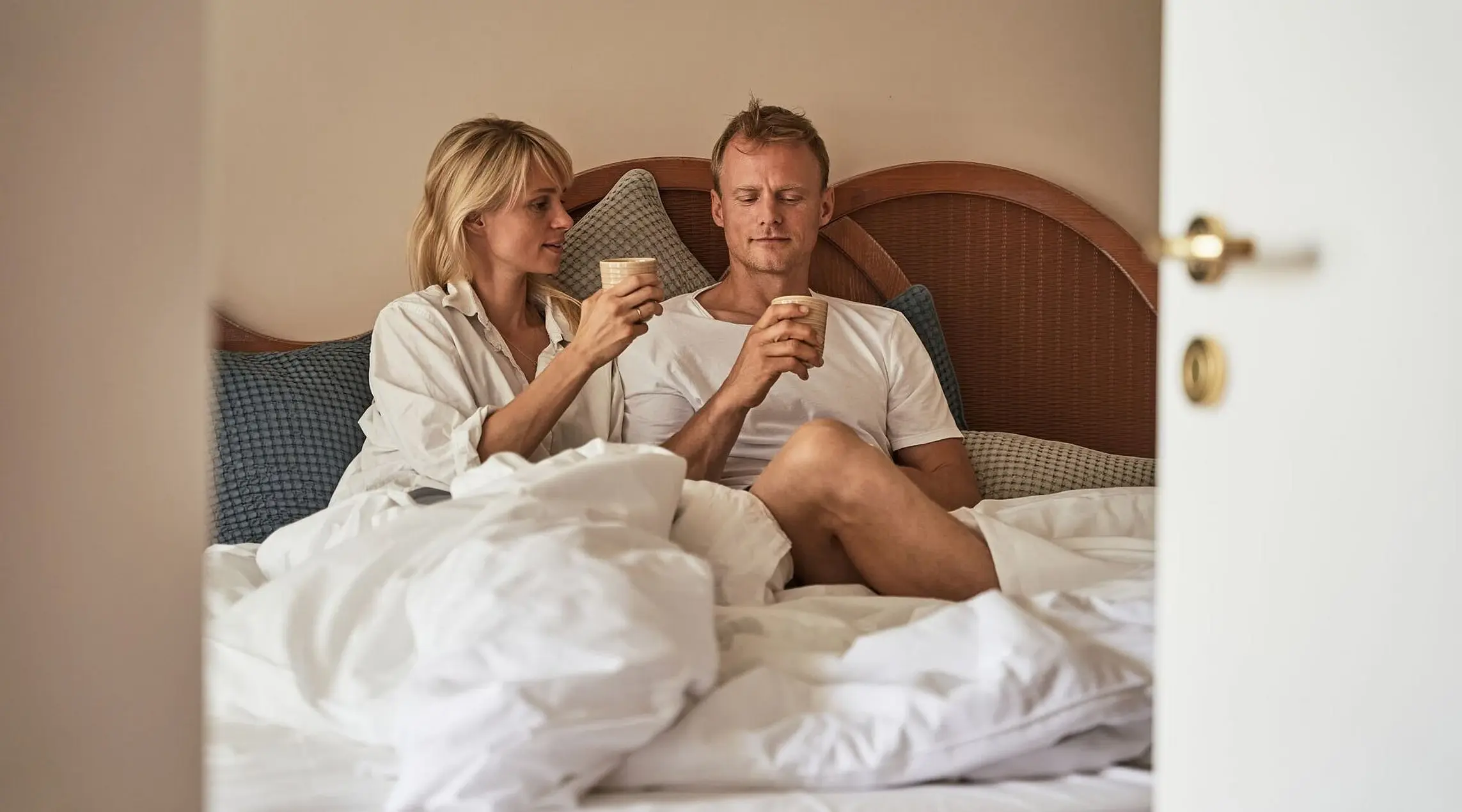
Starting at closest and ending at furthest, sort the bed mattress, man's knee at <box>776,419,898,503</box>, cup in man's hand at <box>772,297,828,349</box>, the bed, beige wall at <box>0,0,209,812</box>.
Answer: beige wall at <box>0,0,209,812</box>
the bed mattress
man's knee at <box>776,419,898,503</box>
cup in man's hand at <box>772,297,828,349</box>
the bed

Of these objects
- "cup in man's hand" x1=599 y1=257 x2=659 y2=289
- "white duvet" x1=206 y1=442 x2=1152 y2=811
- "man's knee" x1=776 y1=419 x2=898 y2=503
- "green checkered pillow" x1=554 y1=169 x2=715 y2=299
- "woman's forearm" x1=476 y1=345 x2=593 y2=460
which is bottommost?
"white duvet" x1=206 y1=442 x2=1152 y2=811

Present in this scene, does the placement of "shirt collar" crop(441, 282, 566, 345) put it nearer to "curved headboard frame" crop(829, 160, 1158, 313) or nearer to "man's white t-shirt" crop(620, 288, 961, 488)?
"man's white t-shirt" crop(620, 288, 961, 488)

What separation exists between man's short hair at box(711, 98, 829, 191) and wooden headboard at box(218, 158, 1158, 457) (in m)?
0.23

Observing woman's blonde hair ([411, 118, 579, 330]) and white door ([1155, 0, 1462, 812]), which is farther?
woman's blonde hair ([411, 118, 579, 330])

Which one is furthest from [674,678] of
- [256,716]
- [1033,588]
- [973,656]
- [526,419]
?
[526,419]

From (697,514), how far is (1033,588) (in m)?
0.40

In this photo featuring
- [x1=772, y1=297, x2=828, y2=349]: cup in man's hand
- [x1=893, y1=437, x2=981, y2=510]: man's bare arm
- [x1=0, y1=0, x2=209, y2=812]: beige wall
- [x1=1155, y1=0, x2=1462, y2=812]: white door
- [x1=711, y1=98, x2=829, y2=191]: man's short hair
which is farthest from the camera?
[x1=711, y1=98, x2=829, y2=191]: man's short hair

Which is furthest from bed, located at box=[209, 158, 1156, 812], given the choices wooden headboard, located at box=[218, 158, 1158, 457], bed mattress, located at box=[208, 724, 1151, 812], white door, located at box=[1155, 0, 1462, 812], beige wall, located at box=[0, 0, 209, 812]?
beige wall, located at box=[0, 0, 209, 812]

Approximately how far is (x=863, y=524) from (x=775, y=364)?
1.03 ft

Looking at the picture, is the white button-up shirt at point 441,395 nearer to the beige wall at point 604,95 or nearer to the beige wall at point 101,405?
the beige wall at point 604,95

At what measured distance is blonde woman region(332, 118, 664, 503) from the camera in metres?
1.74

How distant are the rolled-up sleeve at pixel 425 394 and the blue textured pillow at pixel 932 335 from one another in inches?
32.3

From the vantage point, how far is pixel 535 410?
1736 millimetres

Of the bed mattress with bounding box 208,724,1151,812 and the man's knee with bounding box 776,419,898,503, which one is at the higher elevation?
the man's knee with bounding box 776,419,898,503
